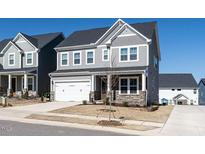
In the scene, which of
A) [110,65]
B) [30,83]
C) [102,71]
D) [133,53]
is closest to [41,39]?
[30,83]

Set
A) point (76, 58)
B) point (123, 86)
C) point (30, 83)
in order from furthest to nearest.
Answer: point (30, 83)
point (76, 58)
point (123, 86)

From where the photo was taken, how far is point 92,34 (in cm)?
3152

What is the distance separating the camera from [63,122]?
50.7ft

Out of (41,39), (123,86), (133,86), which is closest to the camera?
(133,86)

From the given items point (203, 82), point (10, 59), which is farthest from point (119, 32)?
point (203, 82)

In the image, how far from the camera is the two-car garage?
2817 centimetres

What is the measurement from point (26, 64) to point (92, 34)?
9663mm

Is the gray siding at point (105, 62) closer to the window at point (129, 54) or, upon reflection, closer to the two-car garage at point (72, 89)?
the window at point (129, 54)

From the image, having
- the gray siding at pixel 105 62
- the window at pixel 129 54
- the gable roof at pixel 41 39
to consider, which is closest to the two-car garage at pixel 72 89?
the gray siding at pixel 105 62

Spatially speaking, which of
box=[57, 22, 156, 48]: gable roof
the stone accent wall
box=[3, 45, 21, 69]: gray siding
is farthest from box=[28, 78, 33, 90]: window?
the stone accent wall

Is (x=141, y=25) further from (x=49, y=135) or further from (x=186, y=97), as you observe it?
(x=186, y=97)

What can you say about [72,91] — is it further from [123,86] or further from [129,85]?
[129,85]

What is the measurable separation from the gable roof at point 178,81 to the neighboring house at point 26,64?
30.0m

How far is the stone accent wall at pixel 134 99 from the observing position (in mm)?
24594
